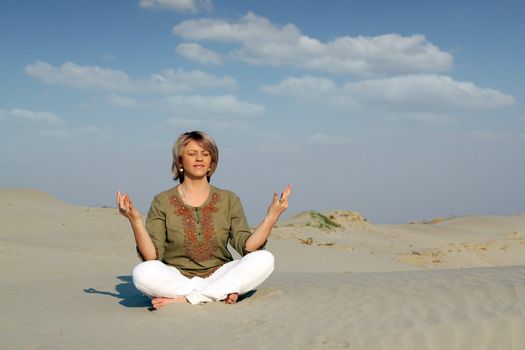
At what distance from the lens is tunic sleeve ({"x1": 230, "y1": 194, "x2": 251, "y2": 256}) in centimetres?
520

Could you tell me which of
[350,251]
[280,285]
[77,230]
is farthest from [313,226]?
[280,285]

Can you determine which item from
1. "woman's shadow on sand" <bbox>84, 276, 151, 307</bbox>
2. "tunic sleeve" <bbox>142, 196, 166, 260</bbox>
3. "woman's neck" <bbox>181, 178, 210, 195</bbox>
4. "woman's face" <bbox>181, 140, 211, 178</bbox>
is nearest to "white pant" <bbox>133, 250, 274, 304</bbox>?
"tunic sleeve" <bbox>142, 196, 166, 260</bbox>

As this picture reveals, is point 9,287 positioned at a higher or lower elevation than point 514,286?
lower

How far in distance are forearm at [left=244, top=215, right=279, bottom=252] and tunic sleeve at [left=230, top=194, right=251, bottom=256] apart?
0.10 meters

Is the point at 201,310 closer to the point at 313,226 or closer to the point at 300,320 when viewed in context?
the point at 300,320

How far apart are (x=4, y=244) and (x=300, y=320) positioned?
7008 millimetres

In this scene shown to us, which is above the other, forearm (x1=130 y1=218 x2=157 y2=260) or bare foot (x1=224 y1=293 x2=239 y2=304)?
forearm (x1=130 y1=218 x2=157 y2=260)

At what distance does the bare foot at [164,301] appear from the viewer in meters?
4.75

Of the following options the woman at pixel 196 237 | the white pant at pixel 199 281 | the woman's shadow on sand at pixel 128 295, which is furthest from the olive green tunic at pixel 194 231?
the woman's shadow on sand at pixel 128 295

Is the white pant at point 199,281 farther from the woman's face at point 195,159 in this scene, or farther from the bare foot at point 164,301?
the woman's face at point 195,159

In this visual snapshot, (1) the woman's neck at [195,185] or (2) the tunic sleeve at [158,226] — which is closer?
(2) the tunic sleeve at [158,226]

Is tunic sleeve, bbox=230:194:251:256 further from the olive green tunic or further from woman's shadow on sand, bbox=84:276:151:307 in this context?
woman's shadow on sand, bbox=84:276:151:307

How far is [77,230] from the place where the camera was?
40.6ft

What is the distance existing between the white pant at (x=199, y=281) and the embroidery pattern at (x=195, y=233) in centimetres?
27
